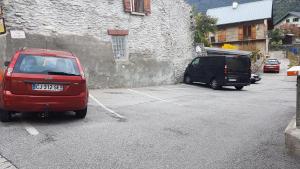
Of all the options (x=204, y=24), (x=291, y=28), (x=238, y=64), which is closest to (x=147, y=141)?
(x=238, y=64)

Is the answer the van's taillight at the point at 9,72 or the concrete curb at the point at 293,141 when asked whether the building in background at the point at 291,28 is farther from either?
Result: the van's taillight at the point at 9,72

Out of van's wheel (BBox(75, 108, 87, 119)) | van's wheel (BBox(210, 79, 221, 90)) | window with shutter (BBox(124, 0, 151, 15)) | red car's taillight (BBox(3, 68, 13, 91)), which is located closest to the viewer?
red car's taillight (BBox(3, 68, 13, 91))

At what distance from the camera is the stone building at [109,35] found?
13849 mm

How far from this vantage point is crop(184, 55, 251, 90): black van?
61.8 feet

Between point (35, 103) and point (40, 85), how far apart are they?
1.19 feet

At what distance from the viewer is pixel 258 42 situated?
170ft

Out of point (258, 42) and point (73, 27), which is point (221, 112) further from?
point (258, 42)

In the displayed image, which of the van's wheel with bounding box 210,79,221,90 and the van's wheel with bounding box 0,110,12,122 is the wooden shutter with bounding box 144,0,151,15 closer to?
the van's wheel with bounding box 210,79,221,90

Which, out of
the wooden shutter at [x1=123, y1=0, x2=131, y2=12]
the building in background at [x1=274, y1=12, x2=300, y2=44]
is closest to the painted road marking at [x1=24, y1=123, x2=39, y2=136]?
the wooden shutter at [x1=123, y1=0, x2=131, y2=12]

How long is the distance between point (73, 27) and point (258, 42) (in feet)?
136

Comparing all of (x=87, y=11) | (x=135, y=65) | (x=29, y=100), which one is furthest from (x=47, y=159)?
(x=135, y=65)

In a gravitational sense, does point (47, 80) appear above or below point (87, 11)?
below

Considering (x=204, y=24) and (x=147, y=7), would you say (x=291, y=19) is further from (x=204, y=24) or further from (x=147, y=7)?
(x=147, y=7)

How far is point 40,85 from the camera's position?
6805 mm
